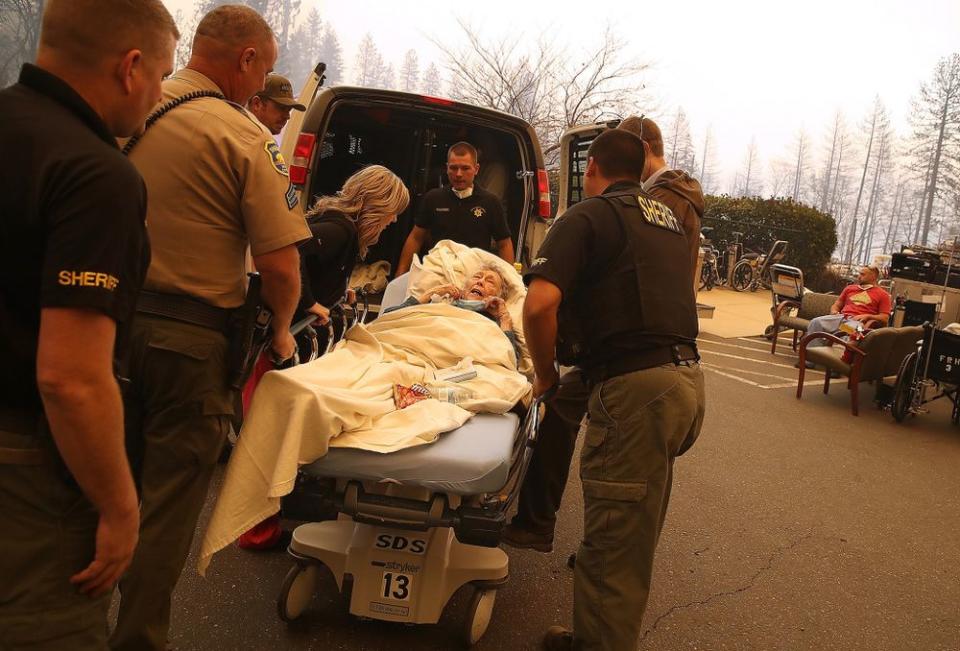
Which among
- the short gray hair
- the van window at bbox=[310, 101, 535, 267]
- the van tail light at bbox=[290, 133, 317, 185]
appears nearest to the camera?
the short gray hair

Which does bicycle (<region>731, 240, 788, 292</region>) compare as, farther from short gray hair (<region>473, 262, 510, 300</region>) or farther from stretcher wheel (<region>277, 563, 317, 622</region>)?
stretcher wheel (<region>277, 563, 317, 622</region>)

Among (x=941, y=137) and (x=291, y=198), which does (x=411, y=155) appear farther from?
(x=941, y=137)

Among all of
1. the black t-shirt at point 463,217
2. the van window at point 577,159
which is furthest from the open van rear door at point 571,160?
the black t-shirt at point 463,217

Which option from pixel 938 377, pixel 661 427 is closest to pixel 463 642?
pixel 661 427

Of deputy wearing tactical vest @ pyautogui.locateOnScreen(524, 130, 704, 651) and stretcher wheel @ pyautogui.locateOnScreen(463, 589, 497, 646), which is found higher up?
deputy wearing tactical vest @ pyautogui.locateOnScreen(524, 130, 704, 651)

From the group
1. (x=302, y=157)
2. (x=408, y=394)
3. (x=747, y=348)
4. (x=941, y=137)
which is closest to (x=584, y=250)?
(x=408, y=394)

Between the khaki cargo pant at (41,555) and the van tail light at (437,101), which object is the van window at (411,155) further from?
the khaki cargo pant at (41,555)

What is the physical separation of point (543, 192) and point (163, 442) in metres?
4.79

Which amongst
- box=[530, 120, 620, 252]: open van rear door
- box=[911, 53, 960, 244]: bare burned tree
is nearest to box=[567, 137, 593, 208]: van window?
box=[530, 120, 620, 252]: open van rear door

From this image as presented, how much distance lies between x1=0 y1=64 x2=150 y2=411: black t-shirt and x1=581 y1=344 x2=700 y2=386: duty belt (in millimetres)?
1862

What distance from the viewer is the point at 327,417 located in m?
2.61

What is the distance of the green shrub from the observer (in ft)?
77.9

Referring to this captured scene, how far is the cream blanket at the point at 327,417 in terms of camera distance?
101 inches

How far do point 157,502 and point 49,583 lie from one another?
2.97ft
